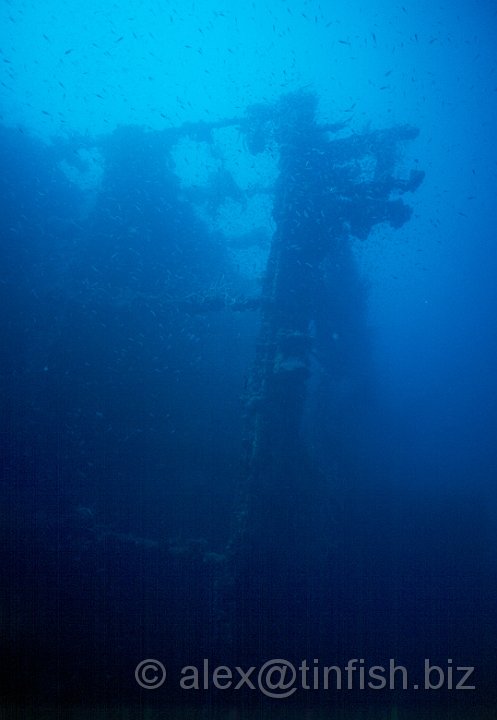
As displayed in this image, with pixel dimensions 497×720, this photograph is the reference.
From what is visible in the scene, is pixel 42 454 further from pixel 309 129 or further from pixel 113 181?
pixel 309 129

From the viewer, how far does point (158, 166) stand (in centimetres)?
1190

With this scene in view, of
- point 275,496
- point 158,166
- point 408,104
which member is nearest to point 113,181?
point 158,166

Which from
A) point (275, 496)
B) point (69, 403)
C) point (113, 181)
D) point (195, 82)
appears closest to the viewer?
point (275, 496)

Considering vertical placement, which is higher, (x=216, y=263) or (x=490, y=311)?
(x=490, y=311)

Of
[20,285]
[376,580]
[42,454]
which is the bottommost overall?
[376,580]

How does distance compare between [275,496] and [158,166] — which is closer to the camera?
[275,496]

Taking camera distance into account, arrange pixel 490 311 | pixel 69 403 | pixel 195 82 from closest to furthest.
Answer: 1. pixel 69 403
2. pixel 490 311
3. pixel 195 82

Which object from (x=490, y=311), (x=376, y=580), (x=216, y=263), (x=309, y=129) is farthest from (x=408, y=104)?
(x=376, y=580)

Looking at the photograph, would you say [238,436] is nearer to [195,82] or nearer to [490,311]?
[490,311]

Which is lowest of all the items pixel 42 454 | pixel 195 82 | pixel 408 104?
pixel 42 454

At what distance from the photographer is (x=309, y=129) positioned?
7723 millimetres

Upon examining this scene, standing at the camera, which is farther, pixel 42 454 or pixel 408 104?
pixel 408 104

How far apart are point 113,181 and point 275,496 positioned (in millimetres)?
9522

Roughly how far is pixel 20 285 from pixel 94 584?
8525 mm
